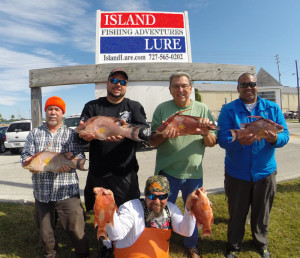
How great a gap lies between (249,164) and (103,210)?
6.41 feet

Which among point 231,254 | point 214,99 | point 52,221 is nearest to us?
point 52,221

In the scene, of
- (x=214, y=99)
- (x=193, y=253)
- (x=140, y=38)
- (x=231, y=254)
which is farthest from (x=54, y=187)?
(x=214, y=99)

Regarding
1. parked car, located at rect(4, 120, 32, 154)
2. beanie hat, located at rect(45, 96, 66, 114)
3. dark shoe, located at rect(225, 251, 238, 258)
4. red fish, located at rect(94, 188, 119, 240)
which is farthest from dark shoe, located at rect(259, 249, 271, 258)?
parked car, located at rect(4, 120, 32, 154)

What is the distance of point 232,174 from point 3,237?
147 inches

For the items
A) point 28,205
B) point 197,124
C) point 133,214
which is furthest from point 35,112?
point 197,124

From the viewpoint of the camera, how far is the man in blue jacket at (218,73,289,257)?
2.90 meters

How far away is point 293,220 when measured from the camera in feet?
13.3

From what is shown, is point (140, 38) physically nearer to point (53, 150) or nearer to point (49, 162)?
point (53, 150)

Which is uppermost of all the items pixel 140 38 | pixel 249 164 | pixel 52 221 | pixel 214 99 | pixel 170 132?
pixel 214 99

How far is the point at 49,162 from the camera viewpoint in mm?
2619

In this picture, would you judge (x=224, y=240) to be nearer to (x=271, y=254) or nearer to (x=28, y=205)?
(x=271, y=254)

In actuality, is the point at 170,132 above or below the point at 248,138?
above

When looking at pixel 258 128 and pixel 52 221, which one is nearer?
pixel 258 128

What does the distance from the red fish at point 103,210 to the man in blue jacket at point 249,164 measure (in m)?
1.63
